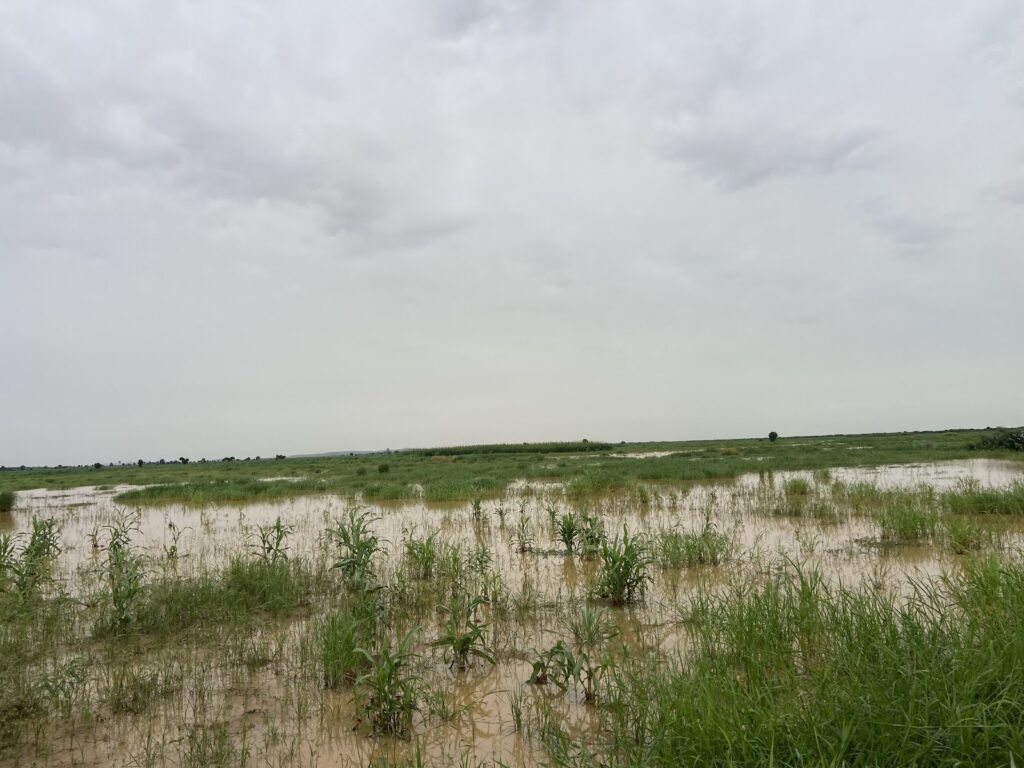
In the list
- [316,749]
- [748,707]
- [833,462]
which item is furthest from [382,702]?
[833,462]

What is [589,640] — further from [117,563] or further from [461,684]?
[117,563]

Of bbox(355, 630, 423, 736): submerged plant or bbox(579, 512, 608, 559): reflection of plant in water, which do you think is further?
bbox(579, 512, 608, 559): reflection of plant in water

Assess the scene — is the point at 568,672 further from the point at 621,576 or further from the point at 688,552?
the point at 688,552

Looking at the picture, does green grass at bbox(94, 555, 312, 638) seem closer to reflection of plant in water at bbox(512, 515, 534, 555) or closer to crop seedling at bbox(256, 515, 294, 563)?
crop seedling at bbox(256, 515, 294, 563)

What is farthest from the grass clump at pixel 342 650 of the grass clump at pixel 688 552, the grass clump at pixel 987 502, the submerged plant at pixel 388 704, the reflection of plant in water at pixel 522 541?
the grass clump at pixel 987 502

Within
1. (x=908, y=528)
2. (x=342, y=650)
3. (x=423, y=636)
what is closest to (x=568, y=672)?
(x=342, y=650)

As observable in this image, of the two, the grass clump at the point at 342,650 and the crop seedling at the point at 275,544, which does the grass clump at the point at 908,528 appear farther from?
the crop seedling at the point at 275,544

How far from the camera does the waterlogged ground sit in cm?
358

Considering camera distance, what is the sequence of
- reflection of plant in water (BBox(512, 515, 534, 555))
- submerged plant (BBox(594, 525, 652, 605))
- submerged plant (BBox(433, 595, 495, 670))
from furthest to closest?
reflection of plant in water (BBox(512, 515, 534, 555)) < submerged plant (BBox(594, 525, 652, 605)) < submerged plant (BBox(433, 595, 495, 670))

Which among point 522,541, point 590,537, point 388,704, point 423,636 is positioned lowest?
point 423,636

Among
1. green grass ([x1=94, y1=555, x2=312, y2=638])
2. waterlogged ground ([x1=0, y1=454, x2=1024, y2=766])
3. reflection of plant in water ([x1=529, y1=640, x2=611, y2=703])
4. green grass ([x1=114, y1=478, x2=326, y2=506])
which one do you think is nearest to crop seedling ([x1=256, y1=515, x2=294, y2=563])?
green grass ([x1=94, y1=555, x2=312, y2=638])

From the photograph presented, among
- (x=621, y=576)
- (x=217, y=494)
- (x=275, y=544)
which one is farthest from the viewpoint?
(x=217, y=494)

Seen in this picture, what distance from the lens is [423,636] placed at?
5.46 meters

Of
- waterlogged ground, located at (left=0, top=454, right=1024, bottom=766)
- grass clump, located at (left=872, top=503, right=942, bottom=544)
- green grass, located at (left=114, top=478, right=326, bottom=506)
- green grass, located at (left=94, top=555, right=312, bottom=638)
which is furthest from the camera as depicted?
green grass, located at (left=114, top=478, right=326, bottom=506)
